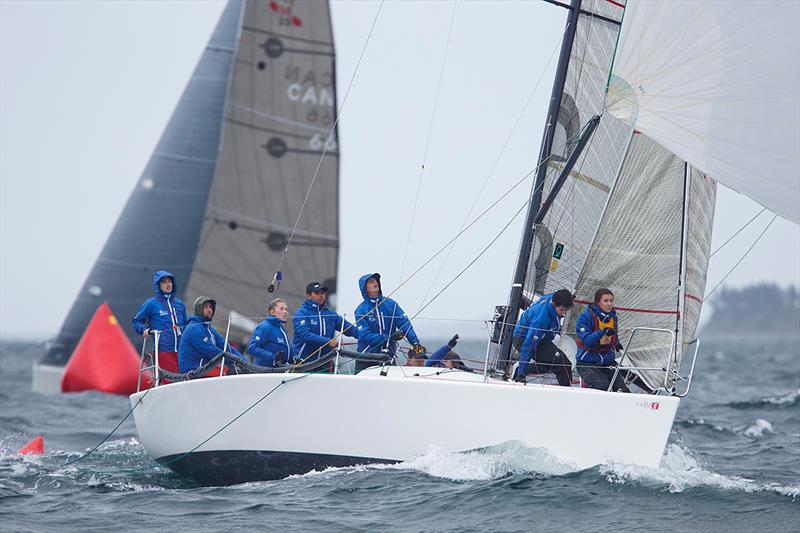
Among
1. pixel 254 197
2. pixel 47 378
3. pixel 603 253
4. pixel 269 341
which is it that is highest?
pixel 254 197

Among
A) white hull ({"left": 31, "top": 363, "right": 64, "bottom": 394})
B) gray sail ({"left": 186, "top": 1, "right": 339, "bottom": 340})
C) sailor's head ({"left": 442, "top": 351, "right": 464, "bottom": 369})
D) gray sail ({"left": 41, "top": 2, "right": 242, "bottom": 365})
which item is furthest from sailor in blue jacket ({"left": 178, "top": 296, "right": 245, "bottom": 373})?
white hull ({"left": 31, "top": 363, "right": 64, "bottom": 394})

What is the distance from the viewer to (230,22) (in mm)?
19891

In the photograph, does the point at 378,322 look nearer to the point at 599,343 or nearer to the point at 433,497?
the point at 599,343

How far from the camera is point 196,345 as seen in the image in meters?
8.98

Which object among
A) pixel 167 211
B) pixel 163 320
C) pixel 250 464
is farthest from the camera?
pixel 167 211

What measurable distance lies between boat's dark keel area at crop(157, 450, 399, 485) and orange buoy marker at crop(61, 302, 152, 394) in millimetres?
8922

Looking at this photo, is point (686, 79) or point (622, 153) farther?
point (622, 153)

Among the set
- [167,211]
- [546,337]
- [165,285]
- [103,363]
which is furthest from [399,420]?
[167,211]

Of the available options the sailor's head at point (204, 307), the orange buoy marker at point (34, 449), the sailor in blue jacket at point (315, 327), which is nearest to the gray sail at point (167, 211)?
the orange buoy marker at point (34, 449)

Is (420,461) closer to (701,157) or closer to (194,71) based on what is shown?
(701,157)

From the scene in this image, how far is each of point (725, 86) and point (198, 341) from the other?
14.4 feet

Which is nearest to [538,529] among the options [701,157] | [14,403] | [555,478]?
[555,478]

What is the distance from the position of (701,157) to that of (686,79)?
531 mm

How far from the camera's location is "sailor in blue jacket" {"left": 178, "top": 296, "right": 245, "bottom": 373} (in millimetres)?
8945
